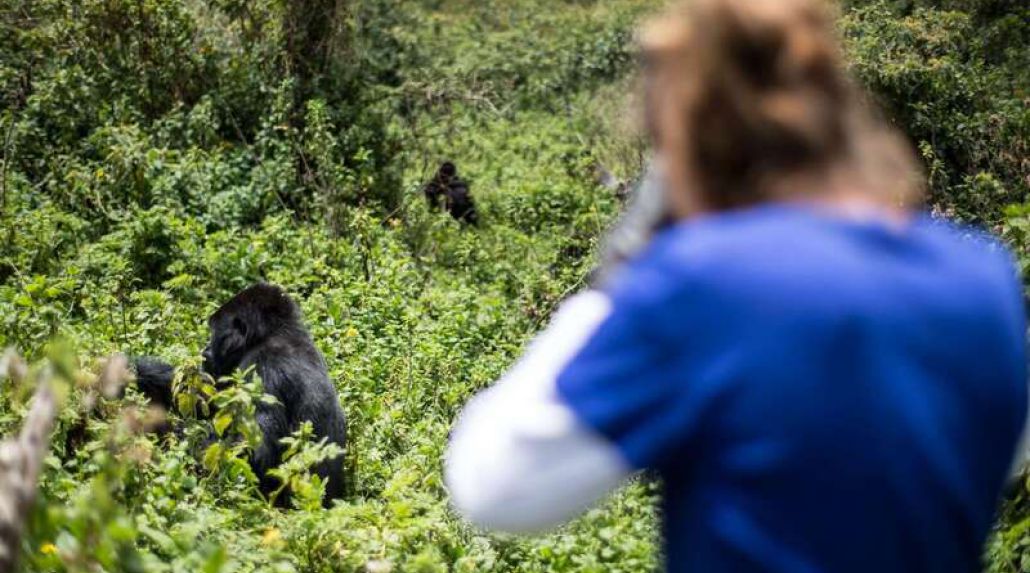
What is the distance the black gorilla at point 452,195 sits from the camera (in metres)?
9.63

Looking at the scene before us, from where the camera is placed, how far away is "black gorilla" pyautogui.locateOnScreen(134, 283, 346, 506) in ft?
14.7

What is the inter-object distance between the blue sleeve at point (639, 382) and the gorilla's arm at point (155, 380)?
391cm

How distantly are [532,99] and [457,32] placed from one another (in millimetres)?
4014

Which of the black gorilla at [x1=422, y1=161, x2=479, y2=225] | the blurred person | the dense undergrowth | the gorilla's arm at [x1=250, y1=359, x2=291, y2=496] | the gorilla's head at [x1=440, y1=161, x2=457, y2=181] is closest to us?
the blurred person

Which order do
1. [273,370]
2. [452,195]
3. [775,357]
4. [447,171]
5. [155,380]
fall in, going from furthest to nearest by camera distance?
[447,171]
[452,195]
[155,380]
[273,370]
[775,357]

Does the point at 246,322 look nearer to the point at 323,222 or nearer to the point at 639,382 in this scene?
the point at 323,222

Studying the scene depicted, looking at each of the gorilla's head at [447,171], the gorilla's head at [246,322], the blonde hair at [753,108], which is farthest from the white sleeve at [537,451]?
the gorilla's head at [447,171]

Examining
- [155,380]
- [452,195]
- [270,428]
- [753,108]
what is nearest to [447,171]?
[452,195]

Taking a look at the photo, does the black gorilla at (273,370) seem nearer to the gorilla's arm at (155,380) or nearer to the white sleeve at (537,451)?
the gorilla's arm at (155,380)

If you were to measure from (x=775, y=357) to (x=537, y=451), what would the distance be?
254 millimetres

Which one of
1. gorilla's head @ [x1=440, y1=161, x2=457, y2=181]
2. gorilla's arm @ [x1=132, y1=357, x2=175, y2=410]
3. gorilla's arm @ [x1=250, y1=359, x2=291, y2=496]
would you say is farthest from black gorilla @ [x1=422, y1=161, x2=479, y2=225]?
gorilla's arm @ [x1=250, y1=359, x2=291, y2=496]

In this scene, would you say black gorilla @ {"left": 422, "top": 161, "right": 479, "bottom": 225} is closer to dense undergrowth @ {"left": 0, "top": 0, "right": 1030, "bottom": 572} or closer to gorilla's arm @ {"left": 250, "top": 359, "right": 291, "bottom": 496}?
dense undergrowth @ {"left": 0, "top": 0, "right": 1030, "bottom": 572}

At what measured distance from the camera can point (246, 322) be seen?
479 cm

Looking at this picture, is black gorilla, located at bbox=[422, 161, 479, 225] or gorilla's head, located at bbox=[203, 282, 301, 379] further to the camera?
black gorilla, located at bbox=[422, 161, 479, 225]
